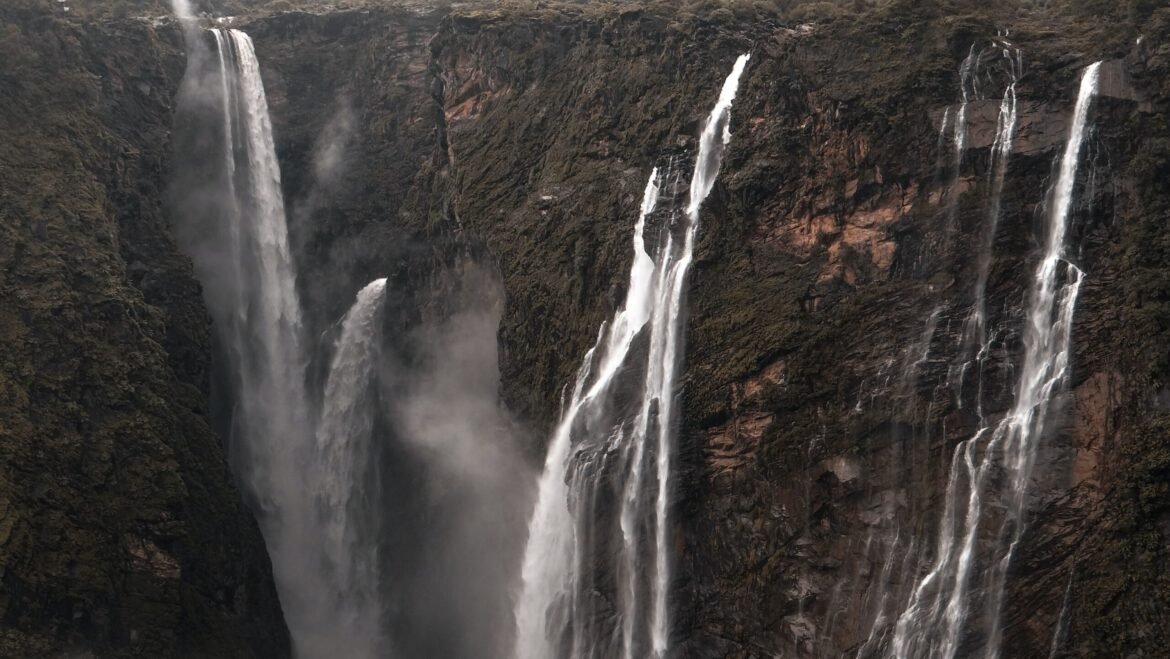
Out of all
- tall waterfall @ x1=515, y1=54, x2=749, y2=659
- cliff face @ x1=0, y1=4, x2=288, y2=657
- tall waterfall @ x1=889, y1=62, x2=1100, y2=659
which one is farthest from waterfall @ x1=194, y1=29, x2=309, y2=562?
tall waterfall @ x1=889, y1=62, x2=1100, y2=659

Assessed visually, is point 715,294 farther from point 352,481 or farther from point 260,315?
point 260,315

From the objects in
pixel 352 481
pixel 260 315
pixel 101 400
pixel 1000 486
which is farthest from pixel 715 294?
pixel 260 315

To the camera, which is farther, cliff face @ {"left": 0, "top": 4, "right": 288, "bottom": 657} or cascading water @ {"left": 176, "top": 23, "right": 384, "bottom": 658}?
cascading water @ {"left": 176, "top": 23, "right": 384, "bottom": 658}

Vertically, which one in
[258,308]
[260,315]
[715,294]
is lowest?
[260,315]

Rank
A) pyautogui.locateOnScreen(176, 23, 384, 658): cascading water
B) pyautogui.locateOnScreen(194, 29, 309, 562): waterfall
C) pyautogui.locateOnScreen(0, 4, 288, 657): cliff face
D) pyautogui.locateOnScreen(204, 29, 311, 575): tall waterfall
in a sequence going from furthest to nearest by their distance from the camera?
1. pyautogui.locateOnScreen(194, 29, 309, 562): waterfall
2. pyautogui.locateOnScreen(204, 29, 311, 575): tall waterfall
3. pyautogui.locateOnScreen(176, 23, 384, 658): cascading water
4. pyautogui.locateOnScreen(0, 4, 288, 657): cliff face

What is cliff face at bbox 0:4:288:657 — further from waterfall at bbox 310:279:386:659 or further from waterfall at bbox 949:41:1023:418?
waterfall at bbox 949:41:1023:418

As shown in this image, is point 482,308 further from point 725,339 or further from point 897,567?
point 897,567
